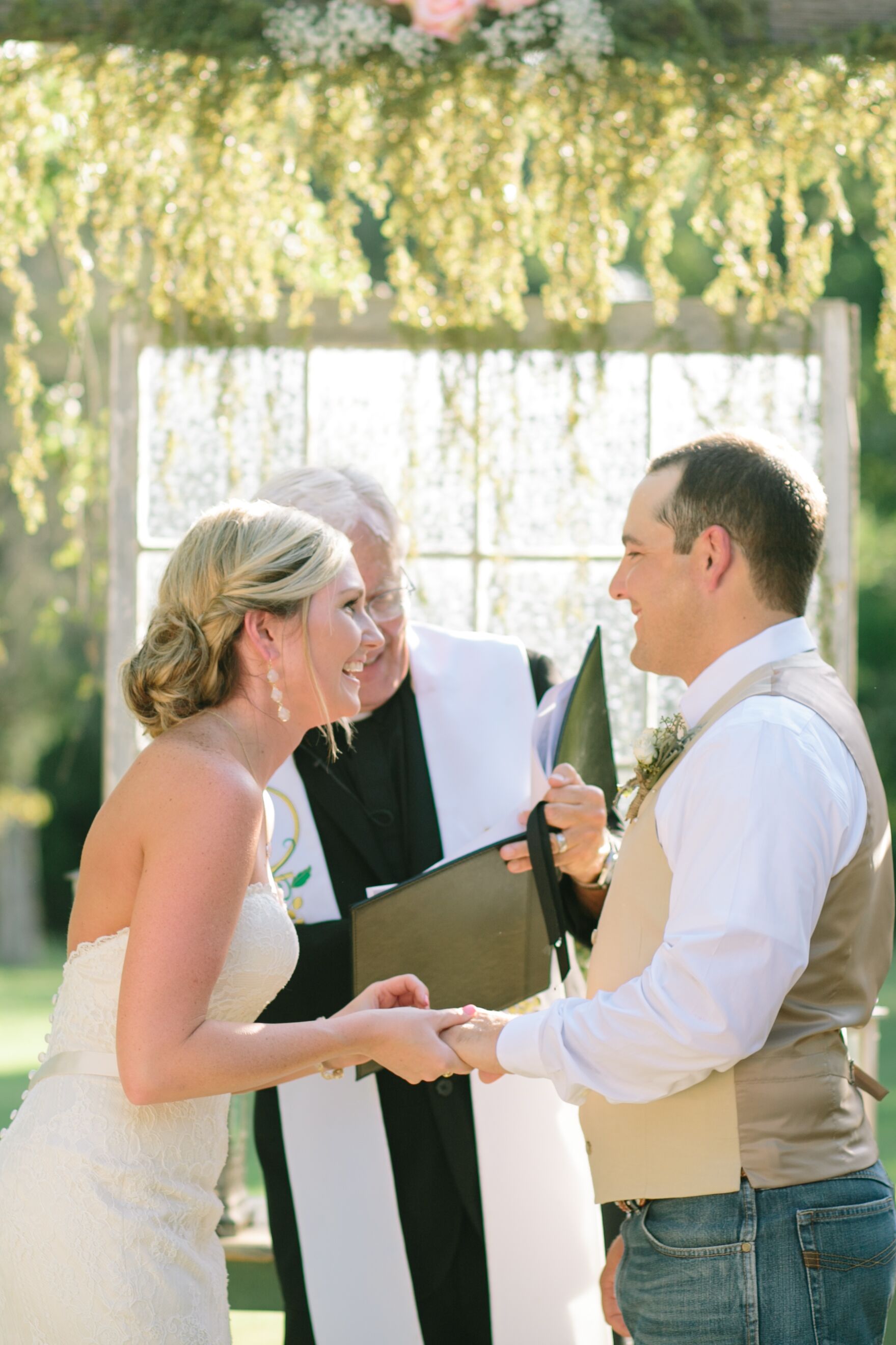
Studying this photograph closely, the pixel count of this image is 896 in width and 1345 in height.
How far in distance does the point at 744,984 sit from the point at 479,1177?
127 centimetres

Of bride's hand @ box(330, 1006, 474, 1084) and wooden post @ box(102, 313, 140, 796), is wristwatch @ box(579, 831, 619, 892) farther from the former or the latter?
wooden post @ box(102, 313, 140, 796)

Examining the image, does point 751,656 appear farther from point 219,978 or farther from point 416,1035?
point 219,978

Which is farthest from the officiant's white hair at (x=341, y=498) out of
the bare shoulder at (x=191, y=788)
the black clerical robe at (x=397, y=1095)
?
the bare shoulder at (x=191, y=788)

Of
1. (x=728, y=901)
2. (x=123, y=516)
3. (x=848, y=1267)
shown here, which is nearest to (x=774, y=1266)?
(x=848, y=1267)

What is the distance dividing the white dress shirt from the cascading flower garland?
2576 mm

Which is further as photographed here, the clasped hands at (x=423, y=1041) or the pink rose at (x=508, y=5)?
the pink rose at (x=508, y=5)

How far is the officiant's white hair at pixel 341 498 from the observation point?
125 inches

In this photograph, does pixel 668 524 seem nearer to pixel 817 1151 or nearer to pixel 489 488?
pixel 817 1151

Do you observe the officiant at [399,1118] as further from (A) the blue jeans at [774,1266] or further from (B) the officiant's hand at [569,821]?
(A) the blue jeans at [774,1266]

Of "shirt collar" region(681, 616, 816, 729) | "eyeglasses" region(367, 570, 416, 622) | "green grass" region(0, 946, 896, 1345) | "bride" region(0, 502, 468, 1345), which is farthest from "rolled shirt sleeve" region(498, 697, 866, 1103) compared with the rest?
"green grass" region(0, 946, 896, 1345)

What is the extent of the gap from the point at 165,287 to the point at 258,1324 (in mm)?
3373

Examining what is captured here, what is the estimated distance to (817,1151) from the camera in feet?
6.75

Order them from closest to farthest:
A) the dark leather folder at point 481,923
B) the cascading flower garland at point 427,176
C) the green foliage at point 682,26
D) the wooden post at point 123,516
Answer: the dark leather folder at point 481,923
the green foliage at point 682,26
the cascading flower garland at point 427,176
the wooden post at point 123,516

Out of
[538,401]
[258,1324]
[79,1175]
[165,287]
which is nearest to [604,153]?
[538,401]
